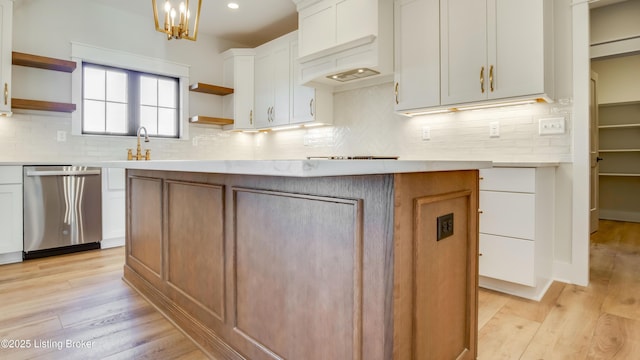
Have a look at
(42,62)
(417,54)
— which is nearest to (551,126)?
(417,54)

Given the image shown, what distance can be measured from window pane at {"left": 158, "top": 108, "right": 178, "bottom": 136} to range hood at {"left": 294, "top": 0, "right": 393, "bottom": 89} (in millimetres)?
1882


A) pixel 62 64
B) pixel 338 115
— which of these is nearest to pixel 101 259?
pixel 62 64

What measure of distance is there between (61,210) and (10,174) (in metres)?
0.48

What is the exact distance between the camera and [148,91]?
4133mm

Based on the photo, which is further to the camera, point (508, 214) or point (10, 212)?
point (10, 212)

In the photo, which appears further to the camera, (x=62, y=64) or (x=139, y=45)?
(x=139, y=45)

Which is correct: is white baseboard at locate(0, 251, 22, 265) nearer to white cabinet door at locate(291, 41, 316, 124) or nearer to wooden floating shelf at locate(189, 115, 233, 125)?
wooden floating shelf at locate(189, 115, 233, 125)

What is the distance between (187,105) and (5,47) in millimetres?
1749

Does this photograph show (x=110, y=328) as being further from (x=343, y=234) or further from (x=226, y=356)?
(x=343, y=234)

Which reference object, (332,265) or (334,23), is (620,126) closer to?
(334,23)

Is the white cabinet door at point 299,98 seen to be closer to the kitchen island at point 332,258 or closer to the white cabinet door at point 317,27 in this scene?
the white cabinet door at point 317,27

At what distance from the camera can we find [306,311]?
1.07m

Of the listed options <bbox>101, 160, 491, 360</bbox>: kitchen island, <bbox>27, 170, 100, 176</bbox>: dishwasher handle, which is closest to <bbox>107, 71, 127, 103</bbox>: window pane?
<bbox>27, 170, 100, 176</bbox>: dishwasher handle

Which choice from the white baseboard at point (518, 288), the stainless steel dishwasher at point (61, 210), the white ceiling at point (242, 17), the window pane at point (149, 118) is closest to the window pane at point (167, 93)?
the window pane at point (149, 118)
